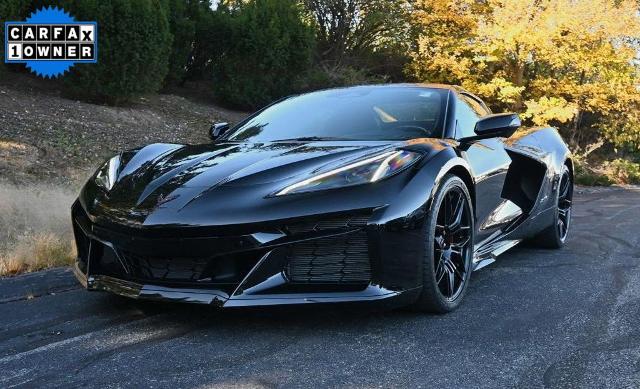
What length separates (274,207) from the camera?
2.88 m

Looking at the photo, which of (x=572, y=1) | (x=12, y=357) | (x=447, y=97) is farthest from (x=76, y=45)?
(x=572, y=1)

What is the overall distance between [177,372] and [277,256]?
2.07 feet

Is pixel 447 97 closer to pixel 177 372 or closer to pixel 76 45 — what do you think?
pixel 177 372

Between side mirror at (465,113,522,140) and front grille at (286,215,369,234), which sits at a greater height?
side mirror at (465,113,522,140)

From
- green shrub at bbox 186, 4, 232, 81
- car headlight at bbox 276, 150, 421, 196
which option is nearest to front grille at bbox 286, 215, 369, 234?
car headlight at bbox 276, 150, 421, 196

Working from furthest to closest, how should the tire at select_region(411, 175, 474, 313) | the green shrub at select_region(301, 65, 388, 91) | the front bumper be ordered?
the green shrub at select_region(301, 65, 388, 91)
the tire at select_region(411, 175, 474, 313)
the front bumper

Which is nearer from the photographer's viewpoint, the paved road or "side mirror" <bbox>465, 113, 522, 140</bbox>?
the paved road

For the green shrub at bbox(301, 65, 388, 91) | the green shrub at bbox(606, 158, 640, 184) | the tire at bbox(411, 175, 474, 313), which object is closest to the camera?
the tire at bbox(411, 175, 474, 313)

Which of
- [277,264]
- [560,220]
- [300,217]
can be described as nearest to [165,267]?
[277,264]

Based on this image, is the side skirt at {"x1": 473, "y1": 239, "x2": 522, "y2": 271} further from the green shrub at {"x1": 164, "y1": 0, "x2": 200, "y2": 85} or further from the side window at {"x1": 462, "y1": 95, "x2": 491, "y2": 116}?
A: the green shrub at {"x1": 164, "y1": 0, "x2": 200, "y2": 85}

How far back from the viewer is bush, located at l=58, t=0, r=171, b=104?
1025 cm

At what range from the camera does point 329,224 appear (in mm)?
2873

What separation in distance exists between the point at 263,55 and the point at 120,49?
3.59m

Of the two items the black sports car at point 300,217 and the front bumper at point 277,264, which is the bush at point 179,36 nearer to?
the black sports car at point 300,217
